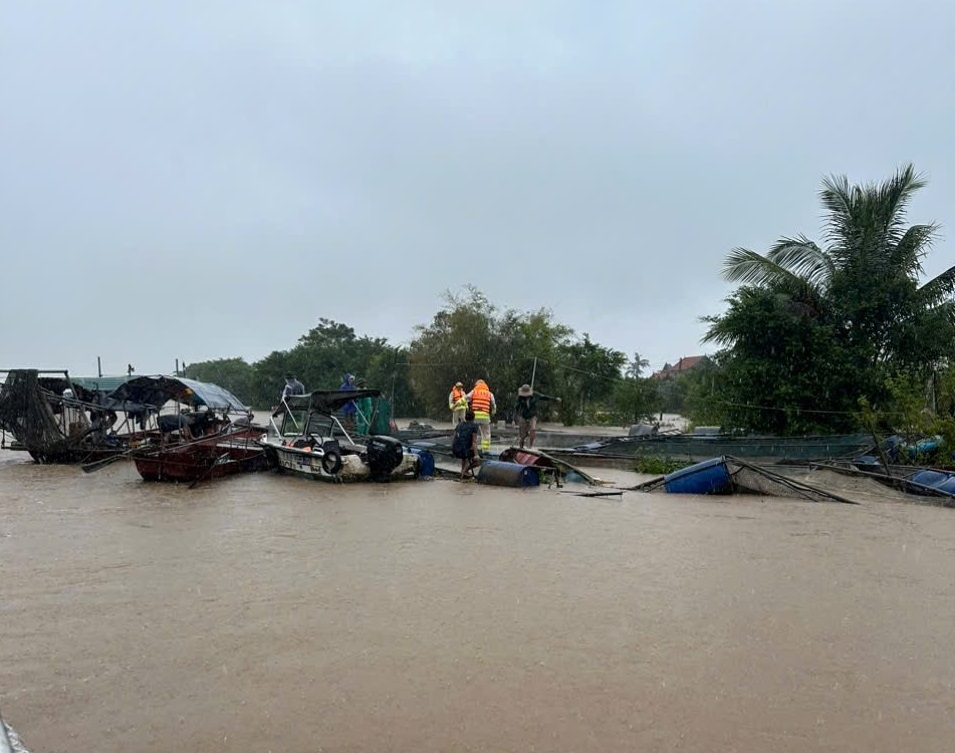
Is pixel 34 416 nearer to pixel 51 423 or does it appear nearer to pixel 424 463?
pixel 51 423

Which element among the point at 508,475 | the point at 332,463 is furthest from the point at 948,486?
the point at 332,463

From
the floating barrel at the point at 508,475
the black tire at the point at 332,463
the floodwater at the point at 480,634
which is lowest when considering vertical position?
the floodwater at the point at 480,634

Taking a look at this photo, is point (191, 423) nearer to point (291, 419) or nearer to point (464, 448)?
point (291, 419)

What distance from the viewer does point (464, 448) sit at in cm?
1378

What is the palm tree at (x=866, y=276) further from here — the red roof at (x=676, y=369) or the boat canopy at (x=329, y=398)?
the red roof at (x=676, y=369)

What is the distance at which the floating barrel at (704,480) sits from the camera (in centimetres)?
1188

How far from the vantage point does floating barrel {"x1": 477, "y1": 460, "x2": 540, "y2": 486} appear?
12.9 m

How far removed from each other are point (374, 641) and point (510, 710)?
1361 millimetres

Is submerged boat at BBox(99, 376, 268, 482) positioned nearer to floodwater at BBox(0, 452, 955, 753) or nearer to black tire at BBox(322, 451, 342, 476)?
black tire at BBox(322, 451, 342, 476)

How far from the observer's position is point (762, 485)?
11.9 meters

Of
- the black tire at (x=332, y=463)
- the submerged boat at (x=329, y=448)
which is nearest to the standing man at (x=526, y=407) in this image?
the submerged boat at (x=329, y=448)

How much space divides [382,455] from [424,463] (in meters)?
1.03

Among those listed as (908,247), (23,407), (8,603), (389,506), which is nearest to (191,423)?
(23,407)

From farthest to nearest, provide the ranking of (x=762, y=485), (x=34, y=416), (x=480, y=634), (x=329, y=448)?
(x=34, y=416) < (x=329, y=448) < (x=762, y=485) < (x=480, y=634)
